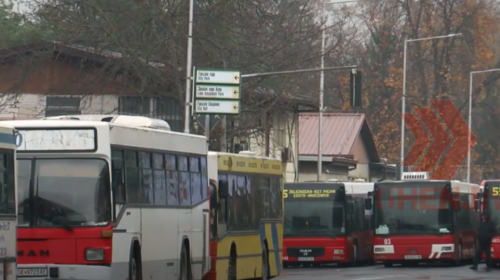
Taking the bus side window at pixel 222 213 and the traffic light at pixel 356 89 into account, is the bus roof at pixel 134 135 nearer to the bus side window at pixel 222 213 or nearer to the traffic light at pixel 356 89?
the bus side window at pixel 222 213

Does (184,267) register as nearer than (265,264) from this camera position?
Yes

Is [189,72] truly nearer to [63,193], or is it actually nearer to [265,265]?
[265,265]

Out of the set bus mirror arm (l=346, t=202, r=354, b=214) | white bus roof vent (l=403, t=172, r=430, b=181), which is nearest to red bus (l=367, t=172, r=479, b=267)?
bus mirror arm (l=346, t=202, r=354, b=214)

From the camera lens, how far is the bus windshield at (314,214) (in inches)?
1491

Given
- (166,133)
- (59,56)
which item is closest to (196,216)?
(166,133)

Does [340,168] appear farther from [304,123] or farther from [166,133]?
[166,133]

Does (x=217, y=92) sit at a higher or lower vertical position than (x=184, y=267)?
higher

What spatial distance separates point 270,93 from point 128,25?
5.08m

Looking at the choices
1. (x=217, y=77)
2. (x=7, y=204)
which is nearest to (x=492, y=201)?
(x=217, y=77)

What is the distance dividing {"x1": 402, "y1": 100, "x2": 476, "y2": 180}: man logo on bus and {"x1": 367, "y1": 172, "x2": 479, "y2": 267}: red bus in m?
25.3

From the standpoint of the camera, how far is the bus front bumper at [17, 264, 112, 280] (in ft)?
53.8

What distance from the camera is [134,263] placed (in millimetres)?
17922

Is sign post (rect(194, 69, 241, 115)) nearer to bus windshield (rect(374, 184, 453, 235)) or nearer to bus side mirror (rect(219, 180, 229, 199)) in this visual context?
bus windshield (rect(374, 184, 453, 235))

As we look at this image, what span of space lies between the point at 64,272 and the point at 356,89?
69.5ft
